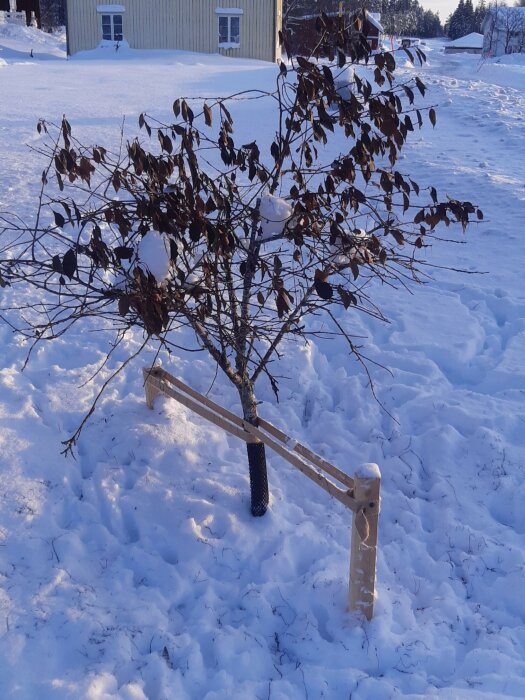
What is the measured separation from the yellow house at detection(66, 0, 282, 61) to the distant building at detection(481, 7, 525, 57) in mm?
35528

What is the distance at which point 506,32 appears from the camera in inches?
2351

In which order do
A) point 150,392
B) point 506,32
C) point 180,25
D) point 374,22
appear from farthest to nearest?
point 506,32 < point 374,22 < point 180,25 < point 150,392

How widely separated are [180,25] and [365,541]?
102ft

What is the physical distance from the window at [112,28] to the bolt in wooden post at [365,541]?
31822 millimetres

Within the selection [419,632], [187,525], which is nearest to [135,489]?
[187,525]

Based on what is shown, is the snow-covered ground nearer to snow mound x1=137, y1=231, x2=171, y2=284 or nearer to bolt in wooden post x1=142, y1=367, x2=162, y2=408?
bolt in wooden post x1=142, y1=367, x2=162, y2=408

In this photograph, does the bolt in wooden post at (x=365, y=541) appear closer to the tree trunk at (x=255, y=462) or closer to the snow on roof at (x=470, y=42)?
the tree trunk at (x=255, y=462)

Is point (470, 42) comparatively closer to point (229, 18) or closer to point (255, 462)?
point (229, 18)

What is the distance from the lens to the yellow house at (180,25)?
→ 30.0 m

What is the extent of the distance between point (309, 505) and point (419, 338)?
2.51 m

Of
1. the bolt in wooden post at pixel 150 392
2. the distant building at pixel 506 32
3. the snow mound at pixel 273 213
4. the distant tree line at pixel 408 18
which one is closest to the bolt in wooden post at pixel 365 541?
the snow mound at pixel 273 213

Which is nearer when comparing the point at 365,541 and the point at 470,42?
the point at 365,541

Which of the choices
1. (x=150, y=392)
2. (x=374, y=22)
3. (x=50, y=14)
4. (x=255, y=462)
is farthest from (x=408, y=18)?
(x=255, y=462)

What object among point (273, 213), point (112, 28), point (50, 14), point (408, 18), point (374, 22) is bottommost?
point (273, 213)
